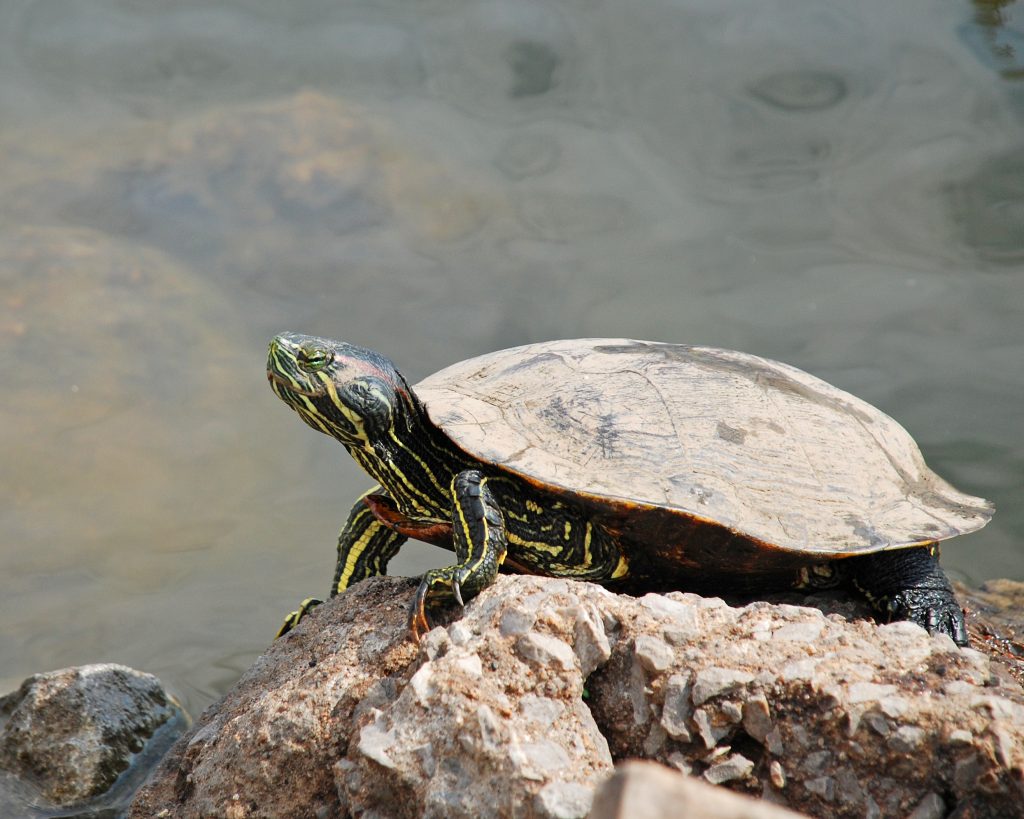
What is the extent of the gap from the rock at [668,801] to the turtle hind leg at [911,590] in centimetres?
221

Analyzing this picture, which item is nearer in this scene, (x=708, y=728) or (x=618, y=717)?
(x=708, y=728)

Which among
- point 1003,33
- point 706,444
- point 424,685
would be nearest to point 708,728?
point 424,685

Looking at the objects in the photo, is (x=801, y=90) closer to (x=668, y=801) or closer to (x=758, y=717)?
(x=758, y=717)

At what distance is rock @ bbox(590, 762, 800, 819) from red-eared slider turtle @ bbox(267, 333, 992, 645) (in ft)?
5.26

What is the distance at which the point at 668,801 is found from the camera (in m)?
1.38

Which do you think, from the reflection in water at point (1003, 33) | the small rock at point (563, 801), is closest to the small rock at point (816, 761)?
the small rock at point (563, 801)

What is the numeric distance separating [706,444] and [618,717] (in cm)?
119

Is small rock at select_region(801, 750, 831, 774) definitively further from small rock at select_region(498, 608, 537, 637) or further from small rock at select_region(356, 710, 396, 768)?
small rock at select_region(356, 710, 396, 768)

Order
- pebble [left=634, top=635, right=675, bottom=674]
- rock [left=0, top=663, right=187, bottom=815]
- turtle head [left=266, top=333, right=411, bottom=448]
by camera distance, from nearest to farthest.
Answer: pebble [left=634, top=635, right=675, bottom=674] < turtle head [left=266, top=333, right=411, bottom=448] < rock [left=0, top=663, right=187, bottom=815]

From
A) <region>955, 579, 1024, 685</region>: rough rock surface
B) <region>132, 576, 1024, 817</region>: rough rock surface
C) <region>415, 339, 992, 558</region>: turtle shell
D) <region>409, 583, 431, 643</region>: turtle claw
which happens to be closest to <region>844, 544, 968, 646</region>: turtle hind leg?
<region>415, 339, 992, 558</region>: turtle shell

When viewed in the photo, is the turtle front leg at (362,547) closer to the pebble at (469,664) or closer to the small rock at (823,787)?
the pebble at (469,664)

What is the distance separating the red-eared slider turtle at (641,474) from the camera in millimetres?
3223

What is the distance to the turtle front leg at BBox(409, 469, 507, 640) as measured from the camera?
9.79 ft

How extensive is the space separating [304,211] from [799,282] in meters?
4.57
